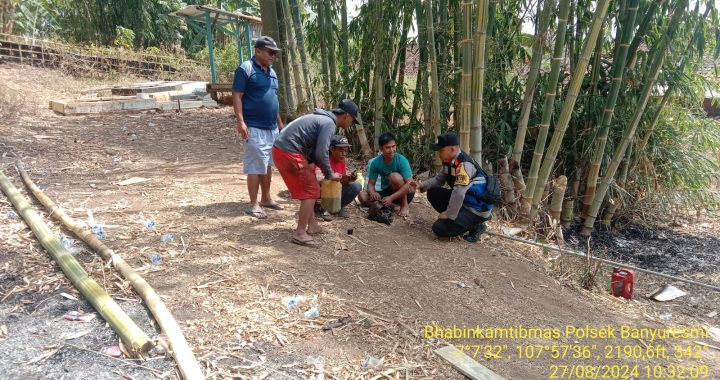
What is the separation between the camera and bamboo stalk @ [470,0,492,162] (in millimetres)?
4148

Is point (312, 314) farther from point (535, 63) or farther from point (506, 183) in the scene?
point (535, 63)

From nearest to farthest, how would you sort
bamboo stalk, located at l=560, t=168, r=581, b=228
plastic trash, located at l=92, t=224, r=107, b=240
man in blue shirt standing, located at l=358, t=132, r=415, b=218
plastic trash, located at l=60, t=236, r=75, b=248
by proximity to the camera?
plastic trash, located at l=60, t=236, r=75, b=248 → plastic trash, located at l=92, t=224, r=107, b=240 → man in blue shirt standing, located at l=358, t=132, r=415, b=218 → bamboo stalk, located at l=560, t=168, r=581, b=228

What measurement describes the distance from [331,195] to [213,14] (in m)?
7.68

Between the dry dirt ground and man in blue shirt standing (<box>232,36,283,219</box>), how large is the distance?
16.8 inches

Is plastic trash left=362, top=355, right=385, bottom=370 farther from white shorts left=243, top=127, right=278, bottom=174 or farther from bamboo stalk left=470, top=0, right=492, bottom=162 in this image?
bamboo stalk left=470, top=0, right=492, bottom=162

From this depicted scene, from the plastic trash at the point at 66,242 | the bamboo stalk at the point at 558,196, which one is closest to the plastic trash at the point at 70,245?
the plastic trash at the point at 66,242

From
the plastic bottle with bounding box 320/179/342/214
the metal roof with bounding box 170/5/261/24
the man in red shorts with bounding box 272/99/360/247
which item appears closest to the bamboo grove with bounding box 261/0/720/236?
the plastic bottle with bounding box 320/179/342/214

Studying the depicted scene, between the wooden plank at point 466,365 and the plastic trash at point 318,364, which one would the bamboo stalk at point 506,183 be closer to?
the wooden plank at point 466,365

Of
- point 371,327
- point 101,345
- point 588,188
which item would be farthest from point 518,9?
point 101,345

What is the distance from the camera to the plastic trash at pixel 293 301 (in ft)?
9.21

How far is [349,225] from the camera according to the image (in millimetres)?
4285

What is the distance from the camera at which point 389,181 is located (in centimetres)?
463

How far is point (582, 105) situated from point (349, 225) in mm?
3171

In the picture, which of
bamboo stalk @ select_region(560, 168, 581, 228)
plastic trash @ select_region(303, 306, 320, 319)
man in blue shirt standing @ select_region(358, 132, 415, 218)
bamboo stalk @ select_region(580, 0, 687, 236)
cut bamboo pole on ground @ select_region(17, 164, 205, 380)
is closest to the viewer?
cut bamboo pole on ground @ select_region(17, 164, 205, 380)
